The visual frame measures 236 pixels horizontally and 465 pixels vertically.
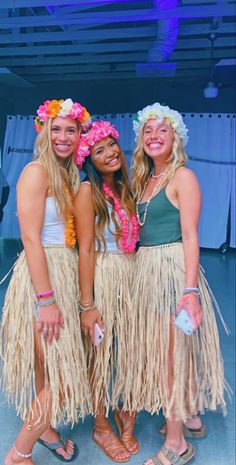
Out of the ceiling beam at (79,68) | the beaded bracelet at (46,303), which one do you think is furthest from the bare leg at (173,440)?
the ceiling beam at (79,68)

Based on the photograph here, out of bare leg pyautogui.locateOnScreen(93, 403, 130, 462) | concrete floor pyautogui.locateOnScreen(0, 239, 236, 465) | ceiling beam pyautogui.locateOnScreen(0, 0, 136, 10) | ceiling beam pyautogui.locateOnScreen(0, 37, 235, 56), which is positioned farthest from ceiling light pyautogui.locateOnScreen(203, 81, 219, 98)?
bare leg pyautogui.locateOnScreen(93, 403, 130, 462)

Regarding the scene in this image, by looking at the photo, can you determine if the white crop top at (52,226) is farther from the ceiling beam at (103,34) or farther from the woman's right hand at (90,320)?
the ceiling beam at (103,34)

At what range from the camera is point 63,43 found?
4172 mm

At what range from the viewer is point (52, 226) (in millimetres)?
1275

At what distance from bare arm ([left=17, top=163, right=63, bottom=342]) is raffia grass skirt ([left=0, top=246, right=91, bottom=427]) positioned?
2.4 inches

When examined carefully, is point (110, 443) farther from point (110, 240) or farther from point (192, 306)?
point (110, 240)

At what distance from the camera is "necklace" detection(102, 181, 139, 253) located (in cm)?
138

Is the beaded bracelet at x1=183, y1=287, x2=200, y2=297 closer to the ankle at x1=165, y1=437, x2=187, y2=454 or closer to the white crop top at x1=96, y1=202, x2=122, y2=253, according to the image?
the white crop top at x1=96, y1=202, x2=122, y2=253

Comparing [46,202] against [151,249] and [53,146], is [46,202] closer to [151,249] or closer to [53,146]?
[53,146]

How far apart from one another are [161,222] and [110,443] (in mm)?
810

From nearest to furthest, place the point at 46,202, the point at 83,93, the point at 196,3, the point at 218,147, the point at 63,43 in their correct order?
the point at 46,202 → the point at 196,3 → the point at 63,43 → the point at 218,147 → the point at 83,93

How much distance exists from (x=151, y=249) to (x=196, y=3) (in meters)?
2.30

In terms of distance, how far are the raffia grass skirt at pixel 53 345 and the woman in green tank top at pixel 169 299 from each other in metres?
0.20

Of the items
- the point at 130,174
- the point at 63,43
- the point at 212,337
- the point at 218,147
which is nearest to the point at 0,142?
the point at 63,43
